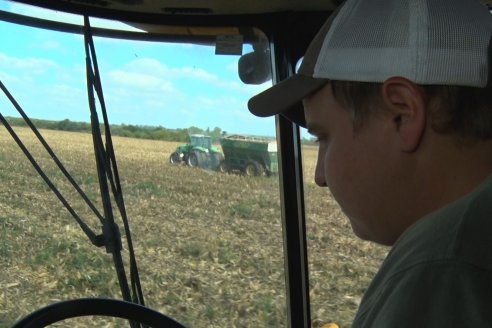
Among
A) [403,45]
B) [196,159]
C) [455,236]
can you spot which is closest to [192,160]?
[196,159]

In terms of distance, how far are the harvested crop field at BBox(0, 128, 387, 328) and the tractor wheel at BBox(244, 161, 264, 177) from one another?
3cm

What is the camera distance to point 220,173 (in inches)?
98.9

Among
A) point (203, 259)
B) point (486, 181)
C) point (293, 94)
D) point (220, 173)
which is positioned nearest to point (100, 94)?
point (220, 173)

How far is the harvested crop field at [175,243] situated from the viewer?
2156 millimetres

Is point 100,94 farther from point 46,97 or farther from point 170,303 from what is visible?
point 170,303

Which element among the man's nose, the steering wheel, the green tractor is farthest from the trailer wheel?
the man's nose

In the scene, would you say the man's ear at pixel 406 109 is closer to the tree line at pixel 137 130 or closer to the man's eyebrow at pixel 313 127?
the man's eyebrow at pixel 313 127

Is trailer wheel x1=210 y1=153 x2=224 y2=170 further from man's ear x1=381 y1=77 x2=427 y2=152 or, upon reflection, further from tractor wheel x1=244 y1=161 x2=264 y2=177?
man's ear x1=381 y1=77 x2=427 y2=152

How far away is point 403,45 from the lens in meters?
0.84

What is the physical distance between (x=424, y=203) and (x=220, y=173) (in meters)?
1.71

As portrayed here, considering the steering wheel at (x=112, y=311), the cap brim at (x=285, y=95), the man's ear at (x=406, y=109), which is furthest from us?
the steering wheel at (x=112, y=311)

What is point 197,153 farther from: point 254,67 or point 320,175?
point 320,175

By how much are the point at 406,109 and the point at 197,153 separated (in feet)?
5.58

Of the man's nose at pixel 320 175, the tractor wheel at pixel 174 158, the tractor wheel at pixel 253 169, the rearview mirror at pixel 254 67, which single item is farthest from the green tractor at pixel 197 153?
the man's nose at pixel 320 175
